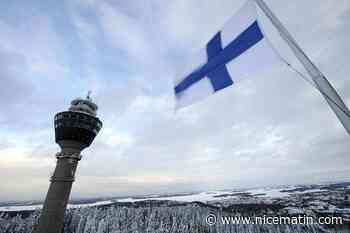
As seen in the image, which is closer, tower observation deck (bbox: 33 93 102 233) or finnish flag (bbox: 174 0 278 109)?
finnish flag (bbox: 174 0 278 109)

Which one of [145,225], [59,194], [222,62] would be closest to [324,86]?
[222,62]

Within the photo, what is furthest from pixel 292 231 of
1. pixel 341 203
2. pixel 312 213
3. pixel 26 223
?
pixel 26 223

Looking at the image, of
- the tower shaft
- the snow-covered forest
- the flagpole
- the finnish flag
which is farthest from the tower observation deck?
the snow-covered forest

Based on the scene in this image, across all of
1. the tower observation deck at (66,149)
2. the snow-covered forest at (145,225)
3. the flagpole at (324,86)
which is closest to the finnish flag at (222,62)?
the flagpole at (324,86)

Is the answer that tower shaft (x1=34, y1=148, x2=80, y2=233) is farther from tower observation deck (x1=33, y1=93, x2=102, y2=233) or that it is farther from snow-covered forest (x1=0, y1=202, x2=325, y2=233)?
snow-covered forest (x1=0, y1=202, x2=325, y2=233)

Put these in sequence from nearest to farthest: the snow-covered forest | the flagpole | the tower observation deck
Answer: the flagpole < the tower observation deck < the snow-covered forest

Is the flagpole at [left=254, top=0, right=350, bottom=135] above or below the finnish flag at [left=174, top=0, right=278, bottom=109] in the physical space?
below

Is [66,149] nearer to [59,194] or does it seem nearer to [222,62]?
[59,194]
